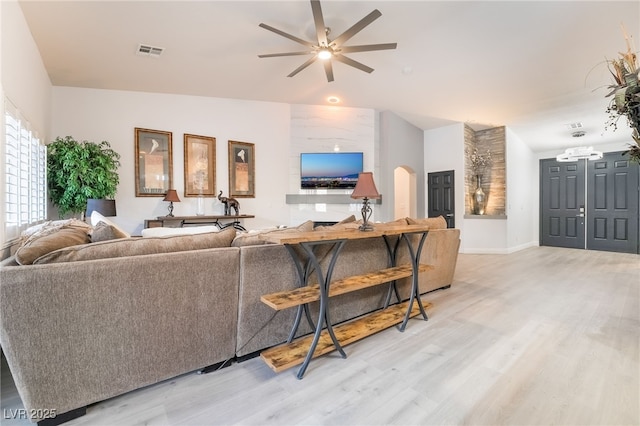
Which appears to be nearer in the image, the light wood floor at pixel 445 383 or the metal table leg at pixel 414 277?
the light wood floor at pixel 445 383

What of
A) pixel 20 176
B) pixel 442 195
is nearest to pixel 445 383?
pixel 20 176

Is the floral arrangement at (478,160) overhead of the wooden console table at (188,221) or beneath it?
overhead

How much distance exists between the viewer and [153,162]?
5.00 m

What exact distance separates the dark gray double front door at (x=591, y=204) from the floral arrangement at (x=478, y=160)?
7.92ft

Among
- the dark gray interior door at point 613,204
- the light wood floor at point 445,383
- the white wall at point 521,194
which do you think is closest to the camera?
the light wood floor at point 445,383

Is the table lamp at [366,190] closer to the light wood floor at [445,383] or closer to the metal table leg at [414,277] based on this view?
the metal table leg at [414,277]

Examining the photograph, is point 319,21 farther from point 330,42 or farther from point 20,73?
point 20,73

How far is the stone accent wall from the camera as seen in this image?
254 inches

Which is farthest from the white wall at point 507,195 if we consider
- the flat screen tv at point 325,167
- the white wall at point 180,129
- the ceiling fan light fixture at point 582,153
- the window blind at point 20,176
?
the window blind at point 20,176

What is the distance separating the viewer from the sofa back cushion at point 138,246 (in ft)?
4.91

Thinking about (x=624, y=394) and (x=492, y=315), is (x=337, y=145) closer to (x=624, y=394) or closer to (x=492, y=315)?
(x=492, y=315)

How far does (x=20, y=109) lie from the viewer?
2738 millimetres

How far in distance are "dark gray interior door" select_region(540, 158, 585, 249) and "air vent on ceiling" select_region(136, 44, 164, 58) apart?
30.1ft

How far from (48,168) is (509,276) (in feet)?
21.9
